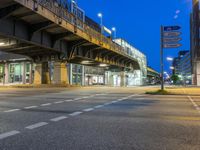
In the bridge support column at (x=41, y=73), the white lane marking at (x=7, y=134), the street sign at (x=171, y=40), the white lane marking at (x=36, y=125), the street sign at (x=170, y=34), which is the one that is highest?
the street sign at (x=170, y=34)

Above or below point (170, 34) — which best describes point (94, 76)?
below

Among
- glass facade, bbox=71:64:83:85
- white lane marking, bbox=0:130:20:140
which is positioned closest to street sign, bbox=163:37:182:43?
white lane marking, bbox=0:130:20:140

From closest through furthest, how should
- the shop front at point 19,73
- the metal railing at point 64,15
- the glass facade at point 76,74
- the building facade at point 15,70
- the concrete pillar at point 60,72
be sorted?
the metal railing at point 64,15 → the concrete pillar at point 60,72 → the glass facade at point 76,74 → the building facade at point 15,70 → the shop front at point 19,73

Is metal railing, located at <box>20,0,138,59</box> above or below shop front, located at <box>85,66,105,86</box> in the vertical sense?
above

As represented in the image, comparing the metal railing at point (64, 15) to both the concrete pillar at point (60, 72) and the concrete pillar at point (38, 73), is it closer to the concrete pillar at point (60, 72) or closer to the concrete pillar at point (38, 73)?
the concrete pillar at point (60, 72)

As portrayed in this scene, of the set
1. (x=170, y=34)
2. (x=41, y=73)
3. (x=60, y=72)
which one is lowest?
(x=41, y=73)

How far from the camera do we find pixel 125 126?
18.6 ft

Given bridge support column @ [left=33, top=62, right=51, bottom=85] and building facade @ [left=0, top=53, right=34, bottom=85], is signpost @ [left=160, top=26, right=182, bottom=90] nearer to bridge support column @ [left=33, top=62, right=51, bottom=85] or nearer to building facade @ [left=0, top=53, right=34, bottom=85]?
bridge support column @ [left=33, top=62, right=51, bottom=85]

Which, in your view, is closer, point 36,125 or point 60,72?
point 36,125

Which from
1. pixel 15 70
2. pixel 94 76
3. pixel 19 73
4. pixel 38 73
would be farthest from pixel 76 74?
pixel 38 73

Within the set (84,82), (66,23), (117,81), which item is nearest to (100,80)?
(117,81)

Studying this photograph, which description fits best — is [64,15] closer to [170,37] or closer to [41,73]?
[170,37]

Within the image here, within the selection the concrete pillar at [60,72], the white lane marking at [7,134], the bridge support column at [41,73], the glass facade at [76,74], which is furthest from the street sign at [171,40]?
the glass facade at [76,74]

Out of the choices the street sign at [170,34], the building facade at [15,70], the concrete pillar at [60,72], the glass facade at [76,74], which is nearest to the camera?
the street sign at [170,34]
